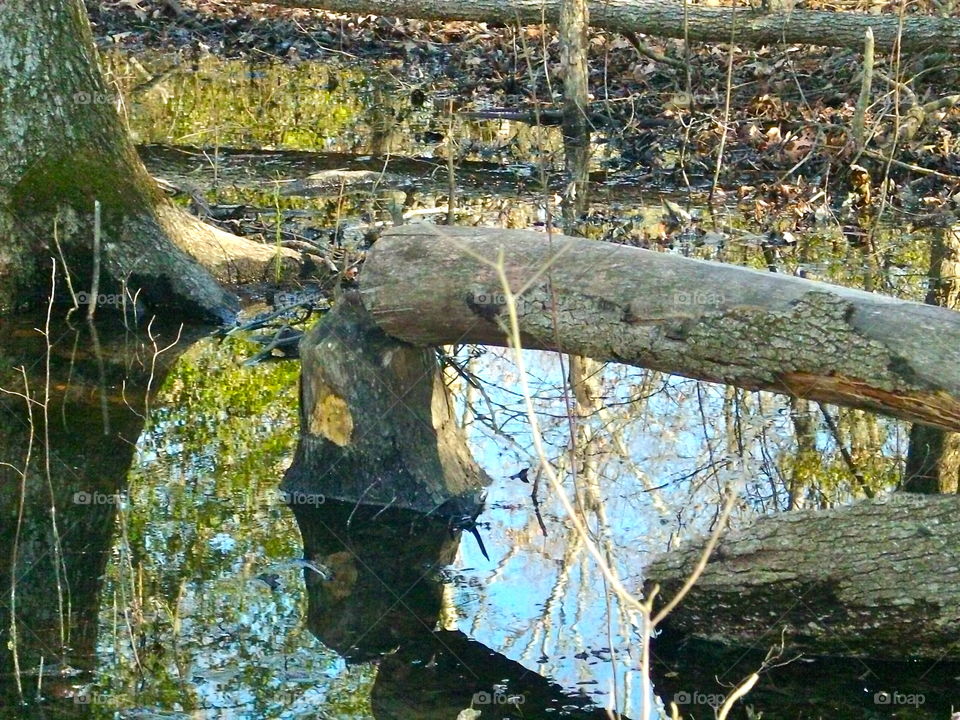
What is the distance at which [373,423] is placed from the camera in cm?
534

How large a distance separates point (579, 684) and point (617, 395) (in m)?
2.68

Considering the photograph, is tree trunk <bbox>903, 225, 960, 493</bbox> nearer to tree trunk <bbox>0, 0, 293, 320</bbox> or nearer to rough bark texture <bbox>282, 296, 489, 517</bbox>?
rough bark texture <bbox>282, 296, 489, 517</bbox>

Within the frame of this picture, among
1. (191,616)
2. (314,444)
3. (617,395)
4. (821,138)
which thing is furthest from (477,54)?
(191,616)

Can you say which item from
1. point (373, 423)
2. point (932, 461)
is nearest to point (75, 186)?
point (373, 423)

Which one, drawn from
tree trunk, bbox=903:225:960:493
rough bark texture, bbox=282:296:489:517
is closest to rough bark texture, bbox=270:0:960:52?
tree trunk, bbox=903:225:960:493

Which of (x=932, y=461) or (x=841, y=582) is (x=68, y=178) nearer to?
(x=932, y=461)

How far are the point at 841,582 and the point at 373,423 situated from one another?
6.73ft

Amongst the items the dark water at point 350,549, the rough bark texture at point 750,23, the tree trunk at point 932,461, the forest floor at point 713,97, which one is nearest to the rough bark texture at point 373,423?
the dark water at point 350,549

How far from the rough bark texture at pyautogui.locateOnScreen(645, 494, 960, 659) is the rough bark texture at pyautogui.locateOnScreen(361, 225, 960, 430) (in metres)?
0.37

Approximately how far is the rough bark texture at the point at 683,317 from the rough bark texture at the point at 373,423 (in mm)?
242

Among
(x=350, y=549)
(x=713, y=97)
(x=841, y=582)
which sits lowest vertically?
(x=350, y=549)

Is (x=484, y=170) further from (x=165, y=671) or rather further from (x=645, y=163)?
(x=165, y=671)

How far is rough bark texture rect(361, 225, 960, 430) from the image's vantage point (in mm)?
4121

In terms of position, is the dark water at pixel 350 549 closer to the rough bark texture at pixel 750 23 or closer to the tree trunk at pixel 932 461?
the tree trunk at pixel 932 461
